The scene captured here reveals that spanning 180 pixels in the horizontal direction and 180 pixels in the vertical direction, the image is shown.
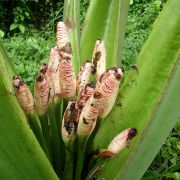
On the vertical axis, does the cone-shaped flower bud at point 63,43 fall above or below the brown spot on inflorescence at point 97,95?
above

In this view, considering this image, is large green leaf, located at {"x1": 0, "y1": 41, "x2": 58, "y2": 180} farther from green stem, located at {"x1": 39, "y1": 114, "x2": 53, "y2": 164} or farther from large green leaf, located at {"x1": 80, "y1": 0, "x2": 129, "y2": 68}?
large green leaf, located at {"x1": 80, "y1": 0, "x2": 129, "y2": 68}

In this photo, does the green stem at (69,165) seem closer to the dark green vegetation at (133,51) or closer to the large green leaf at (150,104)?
the large green leaf at (150,104)

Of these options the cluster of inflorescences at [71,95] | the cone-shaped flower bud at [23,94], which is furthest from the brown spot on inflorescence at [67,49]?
the cone-shaped flower bud at [23,94]

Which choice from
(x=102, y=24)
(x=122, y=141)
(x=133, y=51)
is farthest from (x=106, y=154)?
(x=133, y=51)

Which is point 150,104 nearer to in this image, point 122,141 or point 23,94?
point 122,141

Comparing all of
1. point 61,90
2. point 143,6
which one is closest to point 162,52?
point 61,90

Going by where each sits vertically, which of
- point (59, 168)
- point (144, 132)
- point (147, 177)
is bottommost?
point (147, 177)

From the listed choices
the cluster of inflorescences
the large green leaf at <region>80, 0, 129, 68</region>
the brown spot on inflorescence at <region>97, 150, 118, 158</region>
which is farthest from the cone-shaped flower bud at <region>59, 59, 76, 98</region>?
the large green leaf at <region>80, 0, 129, 68</region>

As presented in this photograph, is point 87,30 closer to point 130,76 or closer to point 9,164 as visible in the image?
point 130,76
